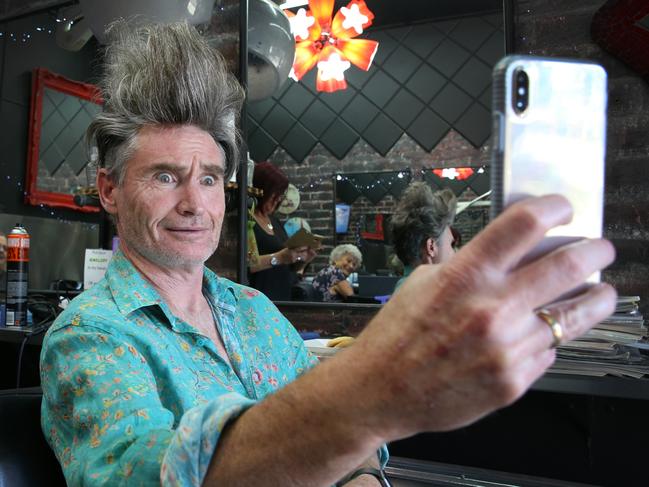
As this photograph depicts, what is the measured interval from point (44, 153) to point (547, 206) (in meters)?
3.26

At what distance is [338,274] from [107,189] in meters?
1.10

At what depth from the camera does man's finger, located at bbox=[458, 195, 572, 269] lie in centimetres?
40

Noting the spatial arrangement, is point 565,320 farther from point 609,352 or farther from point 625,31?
point 625,31

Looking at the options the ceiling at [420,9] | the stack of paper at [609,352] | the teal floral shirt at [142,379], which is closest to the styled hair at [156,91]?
the teal floral shirt at [142,379]

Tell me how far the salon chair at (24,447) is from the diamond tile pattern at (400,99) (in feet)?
4.83

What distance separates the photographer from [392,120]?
6.75 ft

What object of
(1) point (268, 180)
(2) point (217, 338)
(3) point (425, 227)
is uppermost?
(1) point (268, 180)

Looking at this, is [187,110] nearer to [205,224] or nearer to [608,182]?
[205,224]

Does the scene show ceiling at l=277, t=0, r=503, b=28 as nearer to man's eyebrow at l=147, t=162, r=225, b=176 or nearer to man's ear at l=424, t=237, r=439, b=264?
man's ear at l=424, t=237, r=439, b=264

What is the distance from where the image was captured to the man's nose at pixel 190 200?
3.74 ft

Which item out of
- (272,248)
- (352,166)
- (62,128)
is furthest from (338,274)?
(62,128)

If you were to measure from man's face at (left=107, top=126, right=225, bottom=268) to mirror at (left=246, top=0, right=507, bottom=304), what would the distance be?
1.02 metres

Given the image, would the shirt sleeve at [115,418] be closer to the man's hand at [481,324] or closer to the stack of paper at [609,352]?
the man's hand at [481,324]

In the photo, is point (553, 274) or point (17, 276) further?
point (17, 276)
